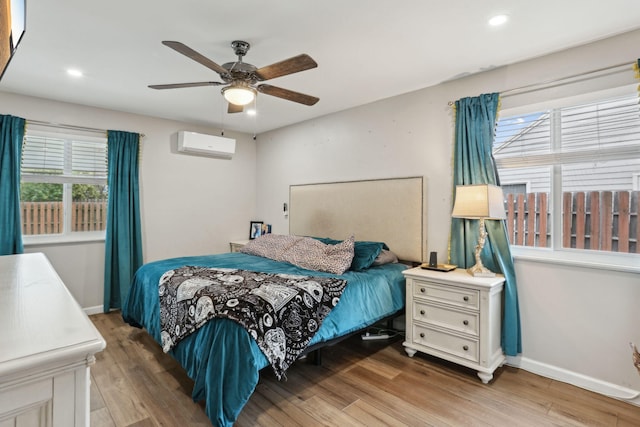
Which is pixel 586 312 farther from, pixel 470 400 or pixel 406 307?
pixel 406 307

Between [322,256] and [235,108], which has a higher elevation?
[235,108]

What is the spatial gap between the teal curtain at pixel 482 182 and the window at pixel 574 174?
189 millimetres

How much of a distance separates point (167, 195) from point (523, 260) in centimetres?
426

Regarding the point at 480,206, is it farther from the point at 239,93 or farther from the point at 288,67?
the point at 239,93

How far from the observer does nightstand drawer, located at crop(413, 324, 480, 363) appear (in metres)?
2.49

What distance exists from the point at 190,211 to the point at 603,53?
4738 mm

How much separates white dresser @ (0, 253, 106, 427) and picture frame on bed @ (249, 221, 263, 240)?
4249mm

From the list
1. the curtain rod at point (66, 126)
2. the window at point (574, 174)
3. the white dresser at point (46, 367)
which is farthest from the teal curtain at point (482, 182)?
the curtain rod at point (66, 126)

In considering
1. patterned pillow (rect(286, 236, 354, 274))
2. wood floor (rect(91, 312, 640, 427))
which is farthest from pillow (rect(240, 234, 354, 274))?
wood floor (rect(91, 312, 640, 427))

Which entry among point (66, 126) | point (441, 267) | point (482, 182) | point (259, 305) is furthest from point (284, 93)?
point (66, 126)

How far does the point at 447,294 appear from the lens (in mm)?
2633

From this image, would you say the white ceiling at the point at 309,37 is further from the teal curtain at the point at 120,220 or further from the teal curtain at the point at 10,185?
the teal curtain at the point at 120,220

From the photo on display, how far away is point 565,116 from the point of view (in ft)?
8.48

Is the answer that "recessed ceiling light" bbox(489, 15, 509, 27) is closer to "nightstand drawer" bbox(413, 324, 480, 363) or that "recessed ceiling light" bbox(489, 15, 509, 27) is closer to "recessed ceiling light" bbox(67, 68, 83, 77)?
"nightstand drawer" bbox(413, 324, 480, 363)
